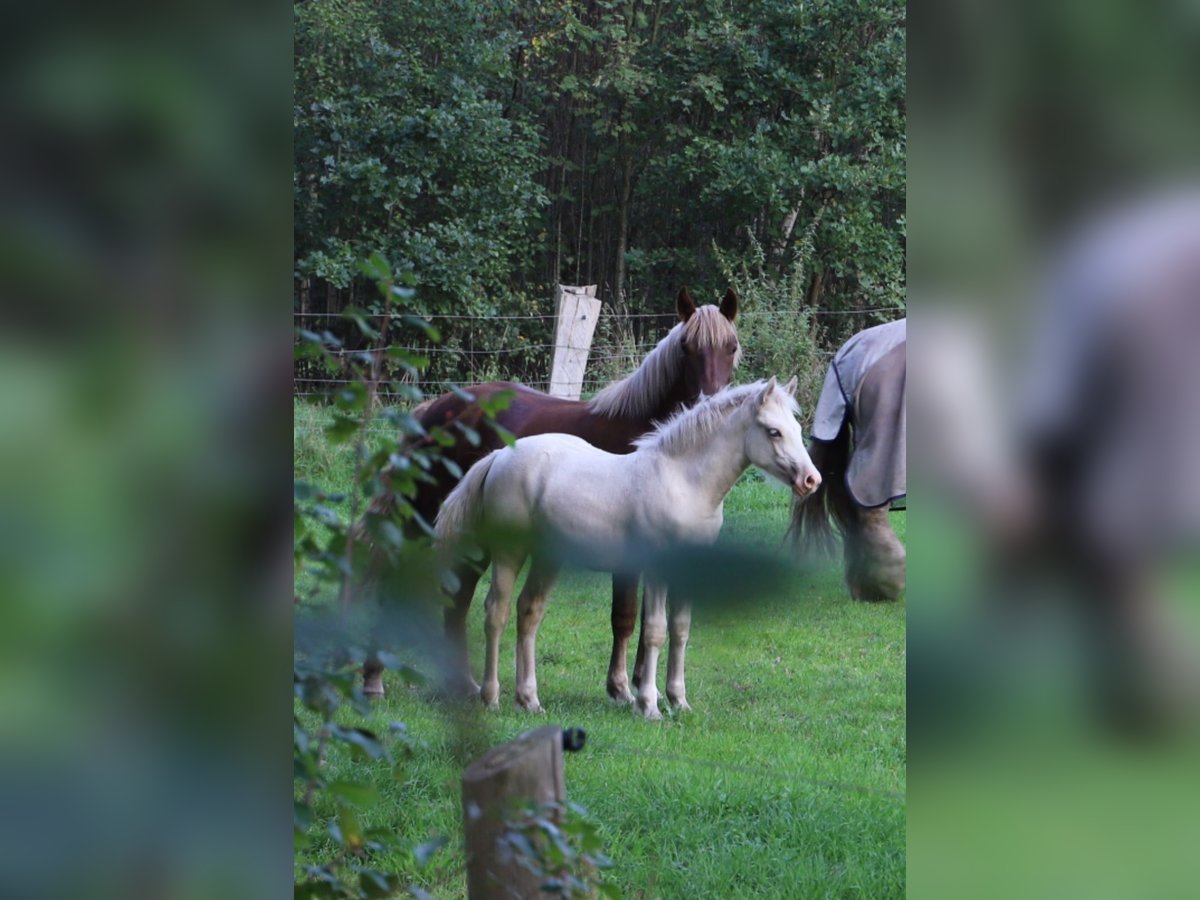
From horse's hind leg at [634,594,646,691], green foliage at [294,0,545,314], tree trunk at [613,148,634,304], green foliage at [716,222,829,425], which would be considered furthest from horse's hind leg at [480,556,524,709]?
tree trunk at [613,148,634,304]

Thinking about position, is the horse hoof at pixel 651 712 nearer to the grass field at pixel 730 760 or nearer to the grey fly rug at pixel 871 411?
the grass field at pixel 730 760

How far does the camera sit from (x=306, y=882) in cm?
64

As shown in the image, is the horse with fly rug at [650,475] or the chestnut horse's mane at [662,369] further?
the chestnut horse's mane at [662,369]

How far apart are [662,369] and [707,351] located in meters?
0.12

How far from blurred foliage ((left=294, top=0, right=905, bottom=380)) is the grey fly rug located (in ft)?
9.78

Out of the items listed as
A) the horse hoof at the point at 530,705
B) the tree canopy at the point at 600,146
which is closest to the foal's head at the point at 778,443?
the horse hoof at the point at 530,705

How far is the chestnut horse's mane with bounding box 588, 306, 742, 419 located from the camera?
259cm

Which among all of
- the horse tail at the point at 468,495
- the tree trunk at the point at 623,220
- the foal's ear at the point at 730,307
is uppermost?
the tree trunk at the point at 623,220

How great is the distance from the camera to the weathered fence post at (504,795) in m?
0.83

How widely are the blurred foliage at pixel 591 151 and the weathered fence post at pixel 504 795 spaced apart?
4774mm

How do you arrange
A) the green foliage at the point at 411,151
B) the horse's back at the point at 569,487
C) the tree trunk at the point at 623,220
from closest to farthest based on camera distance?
the horse's back at the point at 569,487 < the green foliage at the point at 411,151 < the tree trunk at the point at 623,220

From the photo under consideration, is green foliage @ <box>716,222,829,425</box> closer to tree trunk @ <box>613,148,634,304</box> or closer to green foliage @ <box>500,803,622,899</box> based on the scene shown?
tree trunk @ <box>613,148,634,304</box>
